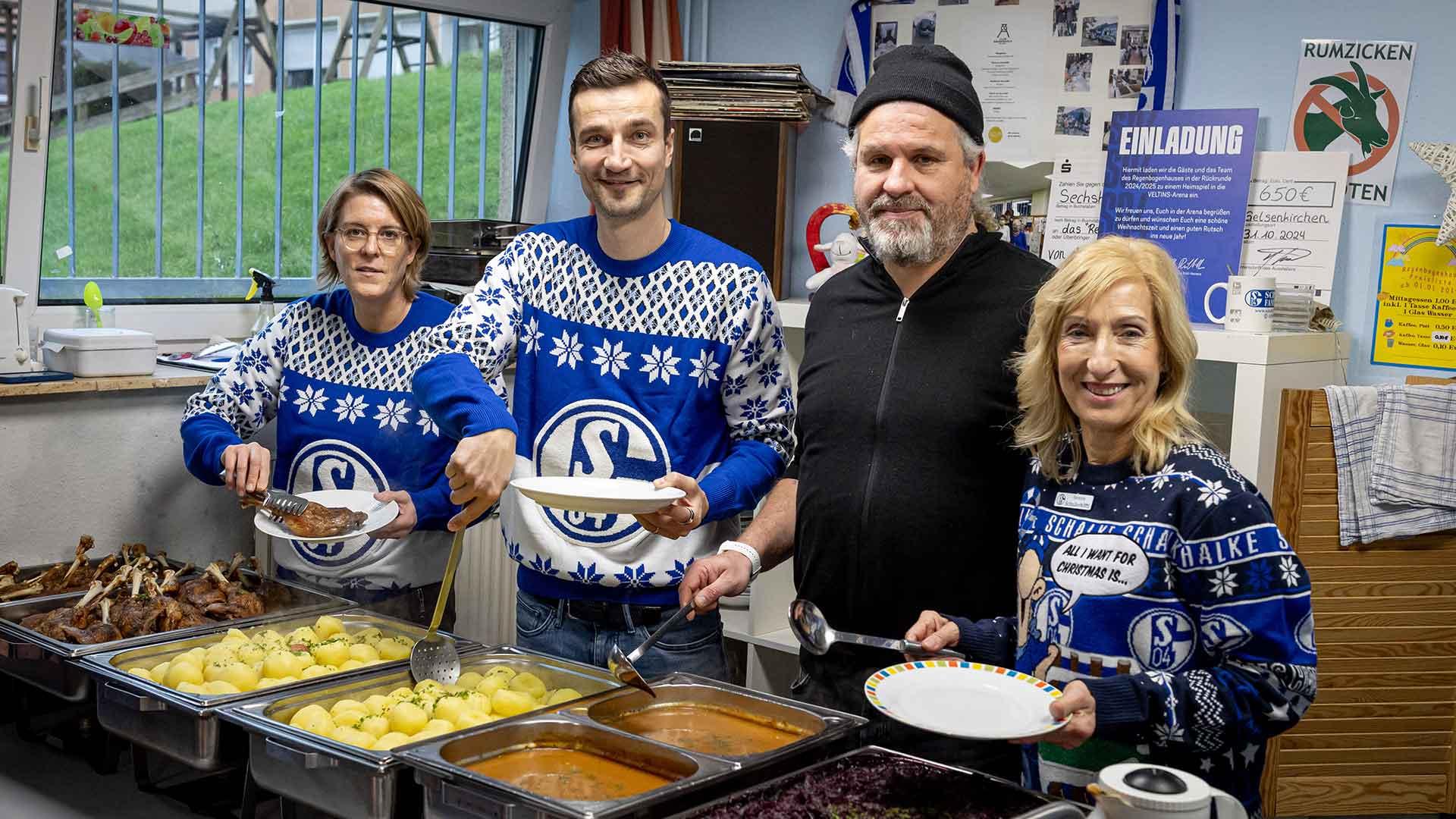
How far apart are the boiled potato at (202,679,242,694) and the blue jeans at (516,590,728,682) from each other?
0.46 metres

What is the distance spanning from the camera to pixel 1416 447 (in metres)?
2.58

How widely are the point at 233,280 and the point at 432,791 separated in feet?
8.29

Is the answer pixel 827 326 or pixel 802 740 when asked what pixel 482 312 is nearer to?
pixel 827 326

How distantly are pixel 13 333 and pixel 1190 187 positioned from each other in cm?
263

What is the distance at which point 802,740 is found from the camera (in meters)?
1.57

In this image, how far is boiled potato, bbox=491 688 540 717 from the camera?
1760mm

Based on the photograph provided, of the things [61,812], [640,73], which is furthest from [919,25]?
[61,812]

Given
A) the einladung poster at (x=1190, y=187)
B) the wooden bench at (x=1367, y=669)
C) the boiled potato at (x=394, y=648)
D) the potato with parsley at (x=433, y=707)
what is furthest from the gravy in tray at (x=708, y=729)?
the einladung poster at (x=1190, y=187)

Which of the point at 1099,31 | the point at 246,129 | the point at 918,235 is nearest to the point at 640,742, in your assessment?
the point at 918,235

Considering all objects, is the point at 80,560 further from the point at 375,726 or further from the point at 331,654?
the point at 375,726

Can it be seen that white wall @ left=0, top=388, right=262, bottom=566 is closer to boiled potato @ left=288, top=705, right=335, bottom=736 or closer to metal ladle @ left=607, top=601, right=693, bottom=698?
boiled potato @ left=288, top=705, right=335, bottom=736

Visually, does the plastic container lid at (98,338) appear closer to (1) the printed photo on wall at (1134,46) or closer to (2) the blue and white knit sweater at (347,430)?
(2) the blue and white knit sweater at (347,430)

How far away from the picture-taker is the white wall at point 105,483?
2.81 meters

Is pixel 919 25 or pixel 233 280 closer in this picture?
pixel 919 25
